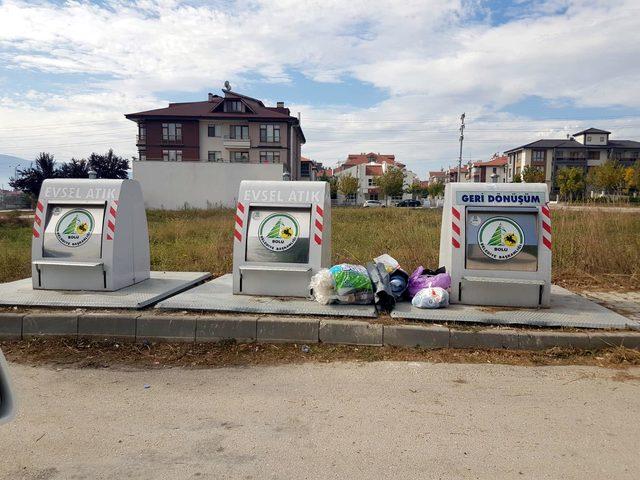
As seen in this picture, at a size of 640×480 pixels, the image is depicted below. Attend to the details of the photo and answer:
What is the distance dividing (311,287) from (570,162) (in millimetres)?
84109

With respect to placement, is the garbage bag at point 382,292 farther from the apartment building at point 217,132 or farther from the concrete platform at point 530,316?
the apartment building at point 217,132

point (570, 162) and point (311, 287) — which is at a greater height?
point (570, 162)

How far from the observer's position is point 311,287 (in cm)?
573

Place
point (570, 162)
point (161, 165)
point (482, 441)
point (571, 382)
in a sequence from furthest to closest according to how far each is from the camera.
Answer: point (570, 162)
point (161, 165)
point (571, 382)
point (482, 441)

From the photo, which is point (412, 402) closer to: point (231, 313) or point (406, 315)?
point (406, 315)

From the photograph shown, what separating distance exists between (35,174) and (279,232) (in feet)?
181

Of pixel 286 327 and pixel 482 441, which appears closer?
pixel 482 441

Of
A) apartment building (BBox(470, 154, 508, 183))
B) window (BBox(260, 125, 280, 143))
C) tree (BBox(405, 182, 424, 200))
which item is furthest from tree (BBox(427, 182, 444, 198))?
window (BBox(260, 125, 280, 143))

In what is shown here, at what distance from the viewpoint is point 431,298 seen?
5.50m

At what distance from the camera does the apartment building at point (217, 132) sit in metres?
57.9

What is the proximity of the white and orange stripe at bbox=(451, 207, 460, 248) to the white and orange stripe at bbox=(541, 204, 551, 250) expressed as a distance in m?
0.96

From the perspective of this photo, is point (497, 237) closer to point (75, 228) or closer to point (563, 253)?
point (563, 253)

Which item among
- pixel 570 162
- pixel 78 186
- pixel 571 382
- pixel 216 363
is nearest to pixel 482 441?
pixel 571 382

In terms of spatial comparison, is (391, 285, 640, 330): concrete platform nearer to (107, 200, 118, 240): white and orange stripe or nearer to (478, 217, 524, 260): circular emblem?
(478, 217, 524, 260): circular emblem
